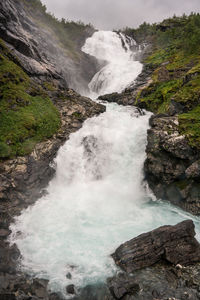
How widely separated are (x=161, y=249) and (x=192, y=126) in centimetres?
1085

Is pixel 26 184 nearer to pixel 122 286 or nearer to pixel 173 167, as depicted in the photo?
pixel 122 286

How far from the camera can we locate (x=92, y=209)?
600 inches

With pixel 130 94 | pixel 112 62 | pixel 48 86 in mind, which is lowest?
pixel 48 86

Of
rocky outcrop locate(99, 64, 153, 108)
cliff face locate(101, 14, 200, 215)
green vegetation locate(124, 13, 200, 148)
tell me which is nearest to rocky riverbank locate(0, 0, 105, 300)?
rocky outcrop locate(99, 64, 153, 108)

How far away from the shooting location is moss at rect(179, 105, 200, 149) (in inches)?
634

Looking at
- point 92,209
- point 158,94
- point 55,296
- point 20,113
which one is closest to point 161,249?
point 55,296

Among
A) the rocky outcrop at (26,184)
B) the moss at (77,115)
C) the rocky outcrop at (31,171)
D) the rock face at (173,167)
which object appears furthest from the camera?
the moss at (77,115)

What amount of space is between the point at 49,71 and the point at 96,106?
Result: 905cm

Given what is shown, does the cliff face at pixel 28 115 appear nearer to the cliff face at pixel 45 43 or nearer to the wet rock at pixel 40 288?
the cliff face at pixel 45 43

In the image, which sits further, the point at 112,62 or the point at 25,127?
the point at 112,62

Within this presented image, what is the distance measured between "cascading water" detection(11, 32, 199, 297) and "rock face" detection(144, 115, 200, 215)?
2.97ft

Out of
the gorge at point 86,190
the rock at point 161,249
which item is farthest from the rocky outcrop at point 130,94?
the rock at point 161,249

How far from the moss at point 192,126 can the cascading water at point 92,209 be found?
4119 mm

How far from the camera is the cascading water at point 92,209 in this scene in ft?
34.9
